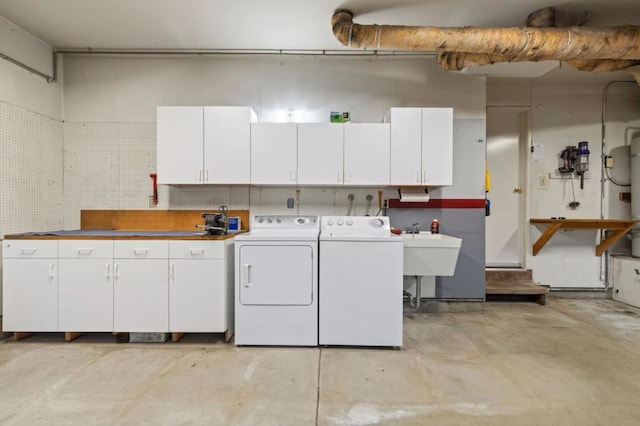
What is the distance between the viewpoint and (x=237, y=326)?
269 cm

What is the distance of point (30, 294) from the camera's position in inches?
108

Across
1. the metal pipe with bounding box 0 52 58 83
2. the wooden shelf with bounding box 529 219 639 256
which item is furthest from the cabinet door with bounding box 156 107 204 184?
the wooden shelf with bounding box 529 219 639 256

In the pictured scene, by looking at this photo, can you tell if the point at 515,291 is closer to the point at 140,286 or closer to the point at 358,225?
the point at 358,225

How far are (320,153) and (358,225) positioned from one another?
3.01ft

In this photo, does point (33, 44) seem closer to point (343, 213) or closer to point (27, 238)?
point (27, 238)

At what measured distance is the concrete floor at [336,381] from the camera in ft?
6.03

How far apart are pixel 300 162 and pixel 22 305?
2918 millimetres

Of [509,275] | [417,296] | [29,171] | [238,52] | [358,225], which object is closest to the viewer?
[358,225]

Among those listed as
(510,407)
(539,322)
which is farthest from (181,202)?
(539,322)

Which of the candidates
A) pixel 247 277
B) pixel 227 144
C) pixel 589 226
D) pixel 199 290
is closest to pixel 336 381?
pixel 247 277

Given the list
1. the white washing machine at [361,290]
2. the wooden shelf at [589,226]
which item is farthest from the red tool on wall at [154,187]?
the wooden shelf at [589,226]

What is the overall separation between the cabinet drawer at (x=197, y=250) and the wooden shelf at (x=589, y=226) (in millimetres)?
4080

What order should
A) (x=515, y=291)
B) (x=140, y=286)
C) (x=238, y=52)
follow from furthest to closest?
(x=515, y=291) → (x=238, y=52) → (x=140, y=286)

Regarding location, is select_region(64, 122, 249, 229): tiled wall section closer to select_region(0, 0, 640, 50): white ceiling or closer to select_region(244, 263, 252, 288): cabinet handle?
select_region(0, 0, 640, 50): white ceiling
